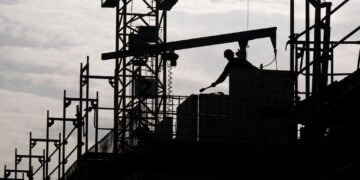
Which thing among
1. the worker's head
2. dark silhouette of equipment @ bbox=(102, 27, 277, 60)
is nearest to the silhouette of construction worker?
the worker's head

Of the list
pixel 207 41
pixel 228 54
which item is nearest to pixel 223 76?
pixel 228 54

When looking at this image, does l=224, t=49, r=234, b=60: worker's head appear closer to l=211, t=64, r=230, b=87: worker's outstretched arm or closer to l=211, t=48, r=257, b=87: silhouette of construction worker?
l=211, t=48, r=257, b=87: silhouette of construction worker

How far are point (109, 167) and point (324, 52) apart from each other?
10.7m

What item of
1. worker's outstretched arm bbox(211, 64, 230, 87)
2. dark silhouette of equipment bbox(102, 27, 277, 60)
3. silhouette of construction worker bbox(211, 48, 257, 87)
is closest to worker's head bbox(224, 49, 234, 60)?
silhouette of construction worker bbox(211, 48, 257, 87)

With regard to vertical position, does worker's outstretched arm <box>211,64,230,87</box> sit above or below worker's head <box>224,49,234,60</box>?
below

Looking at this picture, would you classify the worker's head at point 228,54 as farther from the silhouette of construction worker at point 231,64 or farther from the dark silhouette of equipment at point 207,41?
the dark silhouette of equipment at point 207,41

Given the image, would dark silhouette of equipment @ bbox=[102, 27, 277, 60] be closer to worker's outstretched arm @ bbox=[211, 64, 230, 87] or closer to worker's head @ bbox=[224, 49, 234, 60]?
worker's head @ bbox=[224, 49, 234, 60]

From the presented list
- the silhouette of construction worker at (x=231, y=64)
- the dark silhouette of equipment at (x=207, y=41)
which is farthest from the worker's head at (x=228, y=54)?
the dark silhouette of equipment at (x=207, y=41)

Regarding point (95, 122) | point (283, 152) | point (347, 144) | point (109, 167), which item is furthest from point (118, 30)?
point (347, 144)

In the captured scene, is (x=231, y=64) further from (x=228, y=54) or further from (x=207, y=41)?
(x=207, y=41)

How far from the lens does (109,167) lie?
1248 inches

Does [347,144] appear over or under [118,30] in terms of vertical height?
under

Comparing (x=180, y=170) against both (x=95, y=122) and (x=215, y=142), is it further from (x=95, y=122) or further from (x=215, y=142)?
(x=95, y=122)

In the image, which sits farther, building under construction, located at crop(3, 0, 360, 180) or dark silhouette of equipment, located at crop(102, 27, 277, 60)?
dark silhouette of equipment, located at crop(102, 27, 277, 60)
